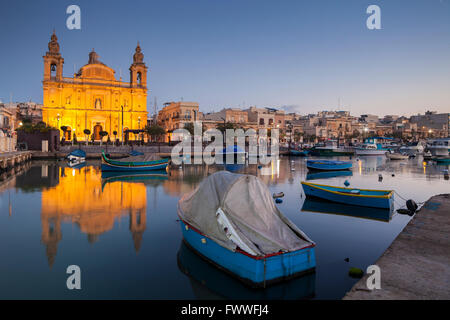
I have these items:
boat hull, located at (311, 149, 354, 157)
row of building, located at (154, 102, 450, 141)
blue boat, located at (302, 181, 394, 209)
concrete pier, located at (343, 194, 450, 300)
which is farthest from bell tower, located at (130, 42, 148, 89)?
concrete pier, located at (343, 194, 450, 300)

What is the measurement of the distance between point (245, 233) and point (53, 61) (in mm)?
73168

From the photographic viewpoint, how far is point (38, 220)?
13.7 metres

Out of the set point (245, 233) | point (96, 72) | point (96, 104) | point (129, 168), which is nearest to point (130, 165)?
point (129, 168)

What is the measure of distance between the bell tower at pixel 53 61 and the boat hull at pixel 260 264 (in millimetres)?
70519

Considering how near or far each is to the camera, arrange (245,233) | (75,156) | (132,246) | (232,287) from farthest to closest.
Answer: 1. (75,156)
2. (132,246)
3. (245,233)
4. (232,287)

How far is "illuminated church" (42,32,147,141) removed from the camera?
6512 cm

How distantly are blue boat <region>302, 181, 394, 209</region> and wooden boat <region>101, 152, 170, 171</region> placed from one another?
64.2 ft

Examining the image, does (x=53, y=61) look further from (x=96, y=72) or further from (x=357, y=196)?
(x=357, y=196)

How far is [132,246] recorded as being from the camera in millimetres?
10602

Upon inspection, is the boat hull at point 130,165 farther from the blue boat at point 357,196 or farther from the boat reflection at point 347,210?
the boat reflection at point 347,210

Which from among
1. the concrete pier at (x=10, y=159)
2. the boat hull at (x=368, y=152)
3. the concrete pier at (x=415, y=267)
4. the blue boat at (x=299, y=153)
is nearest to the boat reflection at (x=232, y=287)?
the concrete pier at (x=415, y=267)

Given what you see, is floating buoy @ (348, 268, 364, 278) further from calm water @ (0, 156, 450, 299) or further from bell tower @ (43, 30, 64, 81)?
bell tower @ (43, 30, 64, 81)

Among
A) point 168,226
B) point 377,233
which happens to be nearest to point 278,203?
point 377,233
